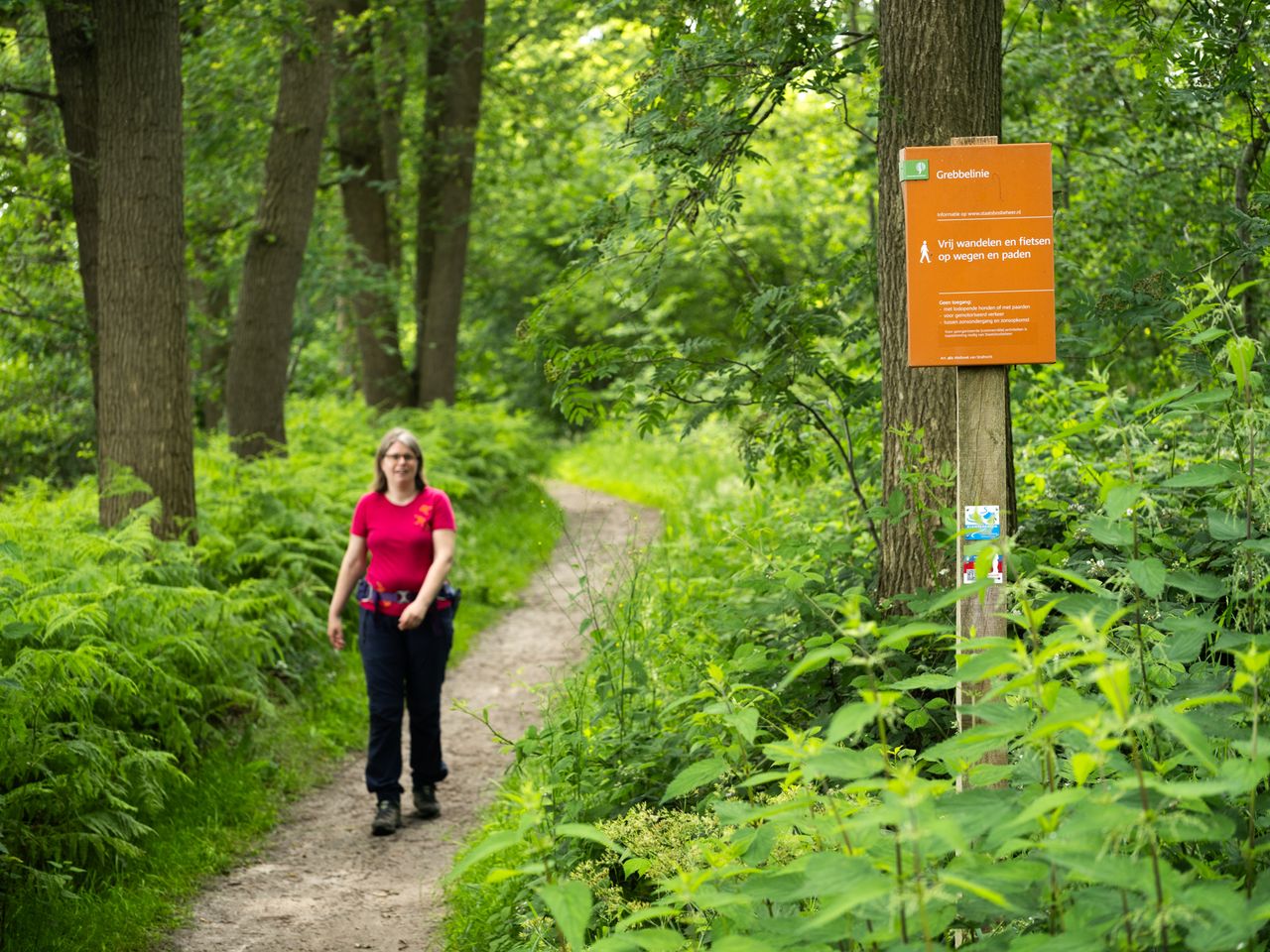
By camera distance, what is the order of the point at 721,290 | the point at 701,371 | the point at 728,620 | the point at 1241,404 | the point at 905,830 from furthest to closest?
the point at 721,290
the point at 701,371
the point at 728,620
the point at 1241,404
the point at 905,830

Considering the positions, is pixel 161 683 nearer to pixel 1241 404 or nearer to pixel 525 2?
pixel 1241 404

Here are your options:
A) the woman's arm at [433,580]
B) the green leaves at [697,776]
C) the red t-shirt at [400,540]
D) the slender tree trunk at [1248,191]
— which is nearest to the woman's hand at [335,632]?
the red t-shirt at [400,540]

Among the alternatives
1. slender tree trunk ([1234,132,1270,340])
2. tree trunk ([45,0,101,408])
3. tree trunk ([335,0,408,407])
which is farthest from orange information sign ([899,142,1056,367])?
tree trunk ([335,0,408,407])

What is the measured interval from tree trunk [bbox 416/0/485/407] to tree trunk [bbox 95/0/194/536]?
7751 millimetres

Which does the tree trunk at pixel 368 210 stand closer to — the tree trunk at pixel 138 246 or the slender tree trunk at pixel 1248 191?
the tree trunk at pixel 138 246

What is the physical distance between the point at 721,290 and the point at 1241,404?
77.6ft

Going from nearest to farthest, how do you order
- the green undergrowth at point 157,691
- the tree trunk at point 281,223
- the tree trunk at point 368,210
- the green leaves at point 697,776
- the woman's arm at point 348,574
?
the green leaves at point 697,776 → the green undergrowth at point 157,691 → the woman's arm at point 348,574 → the tree trunk at point 281,223 → the tree trunk at point 368,210

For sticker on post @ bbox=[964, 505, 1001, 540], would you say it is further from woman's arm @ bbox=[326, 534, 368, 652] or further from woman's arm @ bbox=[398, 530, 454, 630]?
woman's arm @ bbox=[326, 534, 368, 652]

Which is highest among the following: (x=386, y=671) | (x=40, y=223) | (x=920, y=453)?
(x=40, y=223)

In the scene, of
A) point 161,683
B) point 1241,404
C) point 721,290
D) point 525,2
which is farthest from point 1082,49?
point 721,290

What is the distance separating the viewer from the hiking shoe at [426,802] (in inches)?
290

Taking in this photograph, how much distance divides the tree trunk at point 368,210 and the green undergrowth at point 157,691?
5428mm

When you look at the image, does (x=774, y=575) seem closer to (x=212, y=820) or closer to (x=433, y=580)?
(x=433, y=580)

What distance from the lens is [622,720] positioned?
18.1 ft
